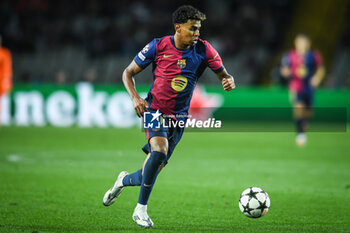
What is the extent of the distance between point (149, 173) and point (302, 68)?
31.3ft

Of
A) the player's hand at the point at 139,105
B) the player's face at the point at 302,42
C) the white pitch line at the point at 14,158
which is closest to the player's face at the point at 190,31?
the player's hand at the point at 139,105

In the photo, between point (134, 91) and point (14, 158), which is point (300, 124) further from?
point (134, 91)

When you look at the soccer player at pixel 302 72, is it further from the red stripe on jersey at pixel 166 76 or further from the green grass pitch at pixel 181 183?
the red stripe on jersey at pixel 166 76

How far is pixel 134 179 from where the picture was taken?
620cm

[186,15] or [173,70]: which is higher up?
[186,15]

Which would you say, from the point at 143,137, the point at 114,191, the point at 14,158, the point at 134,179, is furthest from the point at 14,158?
the point at 134,179

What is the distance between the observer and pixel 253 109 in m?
19.0

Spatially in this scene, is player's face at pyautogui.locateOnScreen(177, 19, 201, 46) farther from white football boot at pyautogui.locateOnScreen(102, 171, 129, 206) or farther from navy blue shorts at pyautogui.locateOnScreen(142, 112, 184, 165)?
white football boot at pyautogui.locateOnScreen(102, 171, 129, 206)

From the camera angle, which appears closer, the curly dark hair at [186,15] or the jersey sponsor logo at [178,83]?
the curly dark hair at [186,15]

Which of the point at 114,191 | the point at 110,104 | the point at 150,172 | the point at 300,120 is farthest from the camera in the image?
the point at 110,104

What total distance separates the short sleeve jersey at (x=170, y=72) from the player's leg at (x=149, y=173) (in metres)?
0.43

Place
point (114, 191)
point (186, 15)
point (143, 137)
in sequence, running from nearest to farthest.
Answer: point (186, 15) < point (114, 191) < point (143, 137)

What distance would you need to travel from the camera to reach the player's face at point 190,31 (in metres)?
6.01

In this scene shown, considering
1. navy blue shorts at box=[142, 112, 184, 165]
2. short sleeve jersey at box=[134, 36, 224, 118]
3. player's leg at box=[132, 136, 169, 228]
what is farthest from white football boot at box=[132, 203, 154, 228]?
short sleeve jersey at box=[134, 36, 224, 118]
